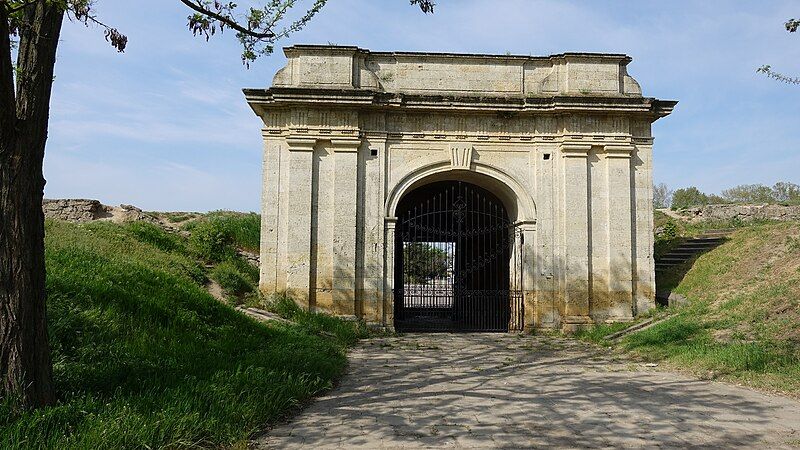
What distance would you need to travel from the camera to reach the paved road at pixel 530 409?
15.0ft

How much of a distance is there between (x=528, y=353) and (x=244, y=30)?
21.7 feet

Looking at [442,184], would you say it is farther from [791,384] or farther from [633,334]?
[791,384]

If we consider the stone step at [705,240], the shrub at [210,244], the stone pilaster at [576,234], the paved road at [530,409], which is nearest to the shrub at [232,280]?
the shrub at [210,244]

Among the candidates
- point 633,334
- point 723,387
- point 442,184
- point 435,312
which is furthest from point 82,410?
point 435,312

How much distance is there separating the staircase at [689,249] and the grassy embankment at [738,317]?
39 cm

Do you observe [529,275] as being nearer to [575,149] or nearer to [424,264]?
[575,149]

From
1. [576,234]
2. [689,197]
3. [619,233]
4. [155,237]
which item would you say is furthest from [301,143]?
[689,197]

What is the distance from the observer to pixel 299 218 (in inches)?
434

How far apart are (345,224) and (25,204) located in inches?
284

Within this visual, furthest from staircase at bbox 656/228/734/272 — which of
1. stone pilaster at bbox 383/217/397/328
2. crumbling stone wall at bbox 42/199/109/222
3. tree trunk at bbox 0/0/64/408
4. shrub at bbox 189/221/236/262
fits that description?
crumbling stone wall at bbox 42/199/109/222

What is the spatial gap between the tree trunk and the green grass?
11.4 inches

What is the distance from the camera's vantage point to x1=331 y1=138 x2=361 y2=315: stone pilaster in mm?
10922

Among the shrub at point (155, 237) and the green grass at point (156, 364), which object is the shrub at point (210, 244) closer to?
the shrub at point (155, 237)

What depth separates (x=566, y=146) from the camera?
11.3 m
